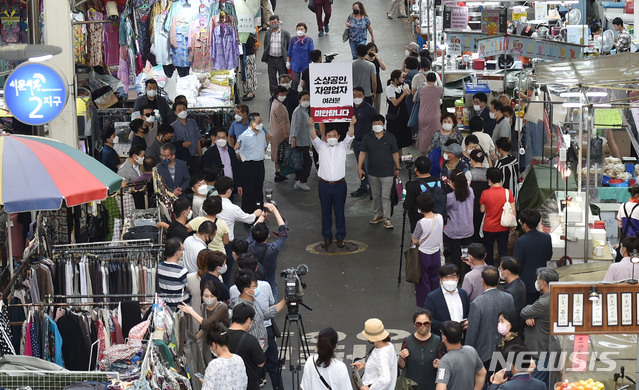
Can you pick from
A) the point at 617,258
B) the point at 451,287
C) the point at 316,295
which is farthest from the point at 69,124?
the point at 617,258

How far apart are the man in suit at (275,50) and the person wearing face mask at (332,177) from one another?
743 cm

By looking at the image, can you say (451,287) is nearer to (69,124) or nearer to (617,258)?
(617,258)

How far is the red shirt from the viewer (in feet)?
45.1

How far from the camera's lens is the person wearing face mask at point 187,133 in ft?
55.5

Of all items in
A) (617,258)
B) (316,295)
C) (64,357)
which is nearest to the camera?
(64,357)

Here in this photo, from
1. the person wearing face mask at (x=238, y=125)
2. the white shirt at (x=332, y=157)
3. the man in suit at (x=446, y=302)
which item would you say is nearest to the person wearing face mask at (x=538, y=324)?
the man in suit at (x=446, y=302)

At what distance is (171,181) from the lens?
15094 millimetres

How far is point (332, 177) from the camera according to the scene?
15305 mm

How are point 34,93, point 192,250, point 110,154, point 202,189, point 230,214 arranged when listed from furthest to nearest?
point 110,154 < point 202,189 < point 230,214 < point 34,93 < point 192,250

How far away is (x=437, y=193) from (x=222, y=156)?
3907 mm

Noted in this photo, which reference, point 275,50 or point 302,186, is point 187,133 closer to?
point 302,186

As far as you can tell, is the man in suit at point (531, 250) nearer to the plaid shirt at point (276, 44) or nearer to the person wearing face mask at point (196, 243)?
the person wearing face mask at point (196, 243)

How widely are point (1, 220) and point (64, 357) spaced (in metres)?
3.65

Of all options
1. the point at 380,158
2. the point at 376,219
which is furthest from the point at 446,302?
the point at 376,219
